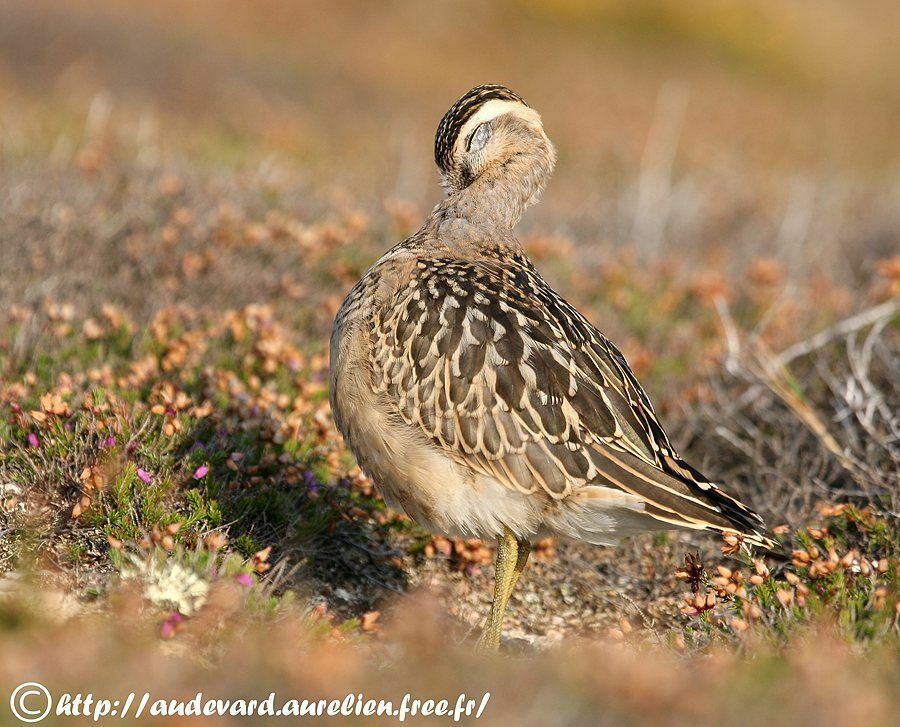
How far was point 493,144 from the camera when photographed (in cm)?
610

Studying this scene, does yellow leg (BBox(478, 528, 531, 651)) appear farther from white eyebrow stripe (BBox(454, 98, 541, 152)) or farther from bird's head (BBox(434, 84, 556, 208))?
white eyebrow stripe (BBox(454, 98, 541, 152))

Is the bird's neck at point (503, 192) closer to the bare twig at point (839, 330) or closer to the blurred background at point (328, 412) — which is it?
the blurred background at point (328, 412)

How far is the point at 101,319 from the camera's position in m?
7.35

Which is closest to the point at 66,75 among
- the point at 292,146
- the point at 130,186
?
the point at 292,146

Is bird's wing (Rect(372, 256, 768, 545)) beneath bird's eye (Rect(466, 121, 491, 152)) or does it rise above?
beneath

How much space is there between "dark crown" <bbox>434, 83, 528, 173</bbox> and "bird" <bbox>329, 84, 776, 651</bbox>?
0.88m

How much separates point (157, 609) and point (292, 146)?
1198 cm

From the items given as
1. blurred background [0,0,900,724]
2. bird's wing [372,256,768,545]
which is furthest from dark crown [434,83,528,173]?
blurred background [0,0,900,724]

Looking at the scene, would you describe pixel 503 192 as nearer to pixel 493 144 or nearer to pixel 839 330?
pixel 493 144

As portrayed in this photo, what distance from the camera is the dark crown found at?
19.5ft

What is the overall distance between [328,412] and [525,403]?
2058 mm

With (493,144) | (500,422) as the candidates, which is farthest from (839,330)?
(500,422)

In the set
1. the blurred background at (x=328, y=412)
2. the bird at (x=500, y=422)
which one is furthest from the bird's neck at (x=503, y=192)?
the blurred background at (x=328, y=412)

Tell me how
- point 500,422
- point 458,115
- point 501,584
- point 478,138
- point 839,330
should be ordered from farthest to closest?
point 839,330 < point 478,138 < point 458,115 < point 501,584 < point 500,422
